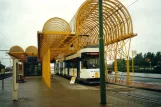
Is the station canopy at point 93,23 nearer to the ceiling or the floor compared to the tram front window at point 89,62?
nearer to the ceiling

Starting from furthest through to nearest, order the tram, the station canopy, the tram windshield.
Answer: the tram windshield
the tram
the station canopy

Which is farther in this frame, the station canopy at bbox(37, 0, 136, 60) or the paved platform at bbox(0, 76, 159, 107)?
the station canopy at bbox(37, 0, 136, 60)

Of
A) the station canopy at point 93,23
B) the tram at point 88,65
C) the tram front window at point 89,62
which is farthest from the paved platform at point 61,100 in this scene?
the tram front window at point 89,62

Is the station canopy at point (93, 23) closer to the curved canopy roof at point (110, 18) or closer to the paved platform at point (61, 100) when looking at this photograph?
the curved canopy roof at point (110, 18)

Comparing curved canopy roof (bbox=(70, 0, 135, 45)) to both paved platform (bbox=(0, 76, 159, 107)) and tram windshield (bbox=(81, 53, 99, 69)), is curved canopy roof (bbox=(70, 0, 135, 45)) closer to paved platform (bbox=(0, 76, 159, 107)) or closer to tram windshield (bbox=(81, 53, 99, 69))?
tram windshield (bbox=(81, 53, 99, 69))

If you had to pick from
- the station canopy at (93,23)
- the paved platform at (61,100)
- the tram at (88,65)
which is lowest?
the paved platform at (61,100)

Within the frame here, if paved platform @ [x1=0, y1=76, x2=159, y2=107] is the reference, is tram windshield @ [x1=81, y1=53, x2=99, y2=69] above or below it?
above

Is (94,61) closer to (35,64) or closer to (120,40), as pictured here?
(120,40)

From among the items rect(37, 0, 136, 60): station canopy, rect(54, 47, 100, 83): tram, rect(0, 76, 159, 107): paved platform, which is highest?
rect(37, 0, 136, 60): station canopy

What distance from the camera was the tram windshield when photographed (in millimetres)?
25858

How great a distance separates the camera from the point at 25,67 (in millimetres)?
48344

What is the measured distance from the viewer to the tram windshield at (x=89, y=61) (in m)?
25.9

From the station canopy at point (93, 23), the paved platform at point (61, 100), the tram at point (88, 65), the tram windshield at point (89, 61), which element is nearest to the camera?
the paved platform at point (61, 100)

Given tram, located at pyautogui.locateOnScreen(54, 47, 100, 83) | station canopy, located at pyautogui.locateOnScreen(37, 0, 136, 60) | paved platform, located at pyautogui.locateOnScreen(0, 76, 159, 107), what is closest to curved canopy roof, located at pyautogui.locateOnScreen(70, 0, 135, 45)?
station canopy, located at pyautogui.locateOnScreen(37, 0, 136, 60)
